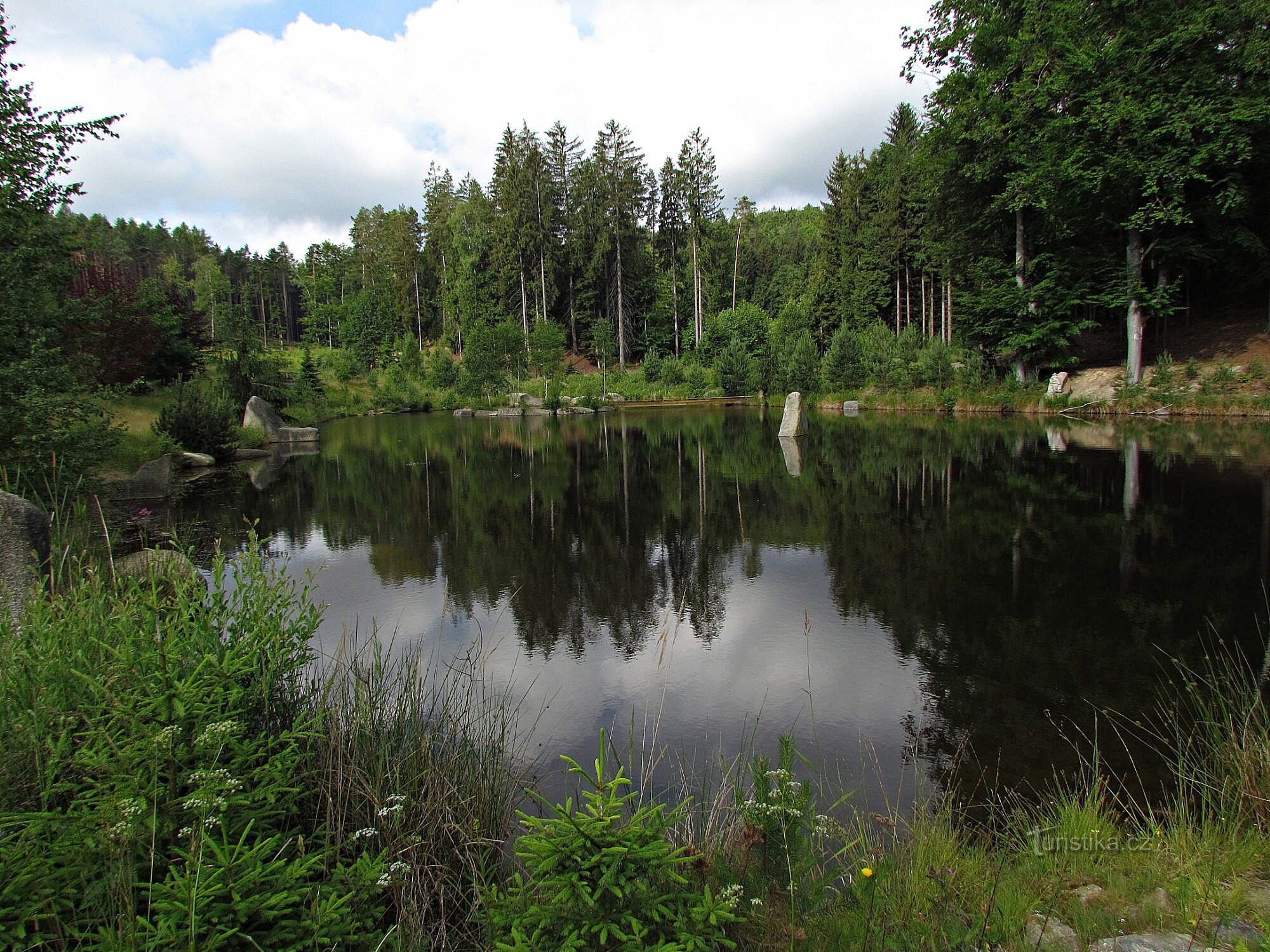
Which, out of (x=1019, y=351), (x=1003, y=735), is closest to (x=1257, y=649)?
(x=1003, y=735)

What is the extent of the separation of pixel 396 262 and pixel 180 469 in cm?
5198

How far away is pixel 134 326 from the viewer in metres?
21.6

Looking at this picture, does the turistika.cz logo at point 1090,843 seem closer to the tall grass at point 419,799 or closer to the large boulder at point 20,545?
the tall grass at point 419,799

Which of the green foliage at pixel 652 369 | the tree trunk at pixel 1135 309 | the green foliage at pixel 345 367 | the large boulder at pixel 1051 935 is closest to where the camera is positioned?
the large boulder at pixel 1051 935

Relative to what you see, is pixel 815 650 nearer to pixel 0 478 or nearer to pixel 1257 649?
pixel 1257 649

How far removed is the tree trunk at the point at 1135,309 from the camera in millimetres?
24922

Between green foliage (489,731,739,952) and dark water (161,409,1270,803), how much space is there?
206 cm

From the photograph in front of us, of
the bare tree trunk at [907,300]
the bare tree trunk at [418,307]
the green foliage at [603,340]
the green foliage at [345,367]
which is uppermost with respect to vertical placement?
the bare tree trunk at [418,307]

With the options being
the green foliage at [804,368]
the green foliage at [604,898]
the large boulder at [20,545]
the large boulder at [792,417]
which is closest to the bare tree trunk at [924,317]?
the green foliage at [804,368]

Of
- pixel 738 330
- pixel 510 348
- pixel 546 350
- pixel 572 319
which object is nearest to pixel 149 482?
pixel 510 348

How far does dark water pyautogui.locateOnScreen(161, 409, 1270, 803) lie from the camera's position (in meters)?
4.81

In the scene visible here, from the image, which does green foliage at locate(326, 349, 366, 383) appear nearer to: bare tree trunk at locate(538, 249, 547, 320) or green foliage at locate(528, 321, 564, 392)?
green foliage at locate(528, 321, 564, 392)

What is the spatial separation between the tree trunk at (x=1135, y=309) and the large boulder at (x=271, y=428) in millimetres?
30565

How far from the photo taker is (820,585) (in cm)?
789
